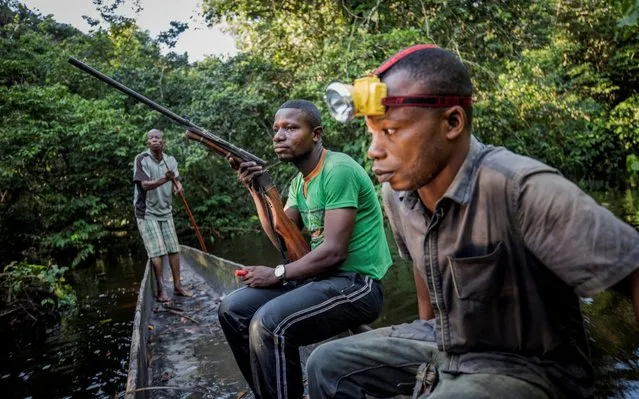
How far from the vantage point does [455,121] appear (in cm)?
146

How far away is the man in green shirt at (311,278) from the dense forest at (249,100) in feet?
18.5

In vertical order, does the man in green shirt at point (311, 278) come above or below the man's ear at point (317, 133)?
below

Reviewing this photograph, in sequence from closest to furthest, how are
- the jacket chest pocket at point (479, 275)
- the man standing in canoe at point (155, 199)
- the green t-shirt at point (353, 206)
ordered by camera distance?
the jacket chest pocket at point (479, 275) → the green t-shirt at point (353, 206) → the man standing in canoe at point (155, 199)

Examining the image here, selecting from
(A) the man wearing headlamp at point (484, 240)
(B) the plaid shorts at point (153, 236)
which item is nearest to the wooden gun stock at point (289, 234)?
(A) the man wearing headlamp at point (484, 240)

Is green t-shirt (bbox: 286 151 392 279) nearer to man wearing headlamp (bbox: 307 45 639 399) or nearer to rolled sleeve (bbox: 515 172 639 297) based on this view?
man wearing headlamp (bbox: 307 45 639 399)

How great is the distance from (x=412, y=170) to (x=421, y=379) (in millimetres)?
642

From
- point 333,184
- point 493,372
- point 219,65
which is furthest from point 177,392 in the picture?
point 219,65

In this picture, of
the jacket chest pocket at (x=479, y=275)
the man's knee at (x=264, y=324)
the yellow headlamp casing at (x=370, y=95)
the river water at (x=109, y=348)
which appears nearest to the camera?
the jacket chest pocket at (x=479, y=275)

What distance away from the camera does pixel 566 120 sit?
9.37 meters

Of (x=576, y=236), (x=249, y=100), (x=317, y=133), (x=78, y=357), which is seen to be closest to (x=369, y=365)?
(x=576, y=236)

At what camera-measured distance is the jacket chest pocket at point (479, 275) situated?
1.35 metres

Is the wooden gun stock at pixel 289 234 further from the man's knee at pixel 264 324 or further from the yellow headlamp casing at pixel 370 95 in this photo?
the yellow headlamp casing at pixel 370 95

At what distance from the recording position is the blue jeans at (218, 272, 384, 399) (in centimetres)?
221

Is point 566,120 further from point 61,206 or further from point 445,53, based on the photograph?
point 61,206
